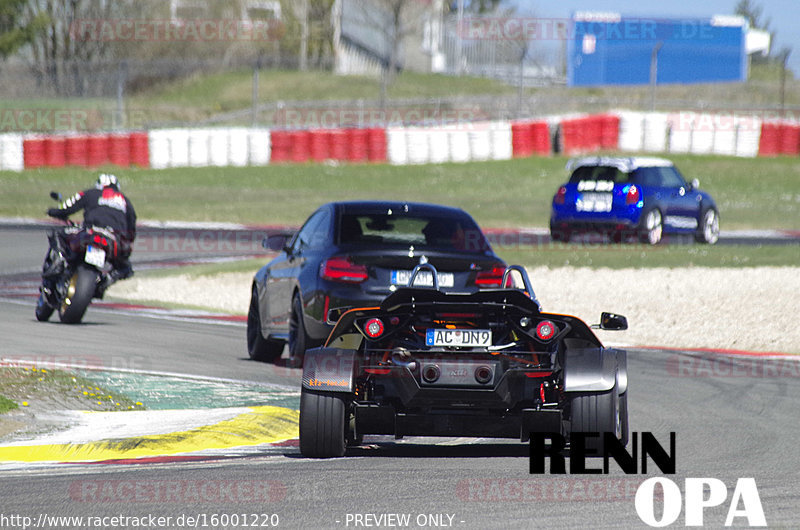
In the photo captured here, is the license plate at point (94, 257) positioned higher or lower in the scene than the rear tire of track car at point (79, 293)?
higher

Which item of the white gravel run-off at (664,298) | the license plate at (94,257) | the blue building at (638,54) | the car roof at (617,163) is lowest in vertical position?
the white gravel run-off at (664,298)

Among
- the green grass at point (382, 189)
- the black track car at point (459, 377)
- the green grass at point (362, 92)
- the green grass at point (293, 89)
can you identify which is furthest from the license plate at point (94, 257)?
the green grass at point (293, 89)

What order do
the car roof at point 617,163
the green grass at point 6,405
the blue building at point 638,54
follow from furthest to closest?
the blue building at point 638,54, the car roof at point 617,163, the green grass at point 6,405

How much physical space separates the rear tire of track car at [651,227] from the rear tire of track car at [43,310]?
11651mm

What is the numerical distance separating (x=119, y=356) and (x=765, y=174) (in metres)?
31.6

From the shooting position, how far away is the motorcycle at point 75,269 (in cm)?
1317

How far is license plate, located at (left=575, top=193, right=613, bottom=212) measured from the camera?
2241 cm

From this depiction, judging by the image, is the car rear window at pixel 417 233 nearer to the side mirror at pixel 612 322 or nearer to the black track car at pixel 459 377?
the side mirror at pixel 612 322

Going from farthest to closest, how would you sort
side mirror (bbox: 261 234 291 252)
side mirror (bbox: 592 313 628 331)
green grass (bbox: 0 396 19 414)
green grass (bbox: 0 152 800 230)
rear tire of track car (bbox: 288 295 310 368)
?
1. green grass (bbox: 0 152 800 230)
2. side mirror (bbox: 261 234 291 252)
3. rear tire of track car (bbox: 288 295 310 368)
4. green grass (bbox: 0 396 19 414)
5. side mirror (bbox: 592 313 628 331)

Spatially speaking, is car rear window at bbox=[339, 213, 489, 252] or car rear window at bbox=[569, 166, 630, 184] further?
car rear window at bbox=[569, 166, 630, 184]

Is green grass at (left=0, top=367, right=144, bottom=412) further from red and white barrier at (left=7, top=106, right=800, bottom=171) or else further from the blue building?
the blue building

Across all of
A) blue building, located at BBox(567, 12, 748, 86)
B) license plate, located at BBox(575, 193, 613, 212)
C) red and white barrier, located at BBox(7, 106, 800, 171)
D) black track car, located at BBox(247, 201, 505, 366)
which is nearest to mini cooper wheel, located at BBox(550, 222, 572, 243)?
license plate, located at BBox(575, 193, 613, 212)

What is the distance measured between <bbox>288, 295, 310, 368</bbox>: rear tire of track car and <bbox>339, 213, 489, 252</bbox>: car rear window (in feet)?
2.10

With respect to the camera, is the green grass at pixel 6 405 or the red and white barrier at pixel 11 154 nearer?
the green grass at pixel 6 405
